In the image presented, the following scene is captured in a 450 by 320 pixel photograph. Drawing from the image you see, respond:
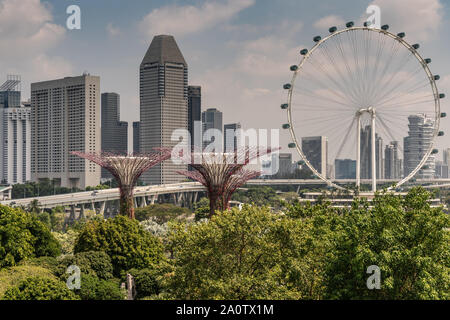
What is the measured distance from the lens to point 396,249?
18719mm

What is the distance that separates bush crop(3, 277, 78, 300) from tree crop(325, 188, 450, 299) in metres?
10.1

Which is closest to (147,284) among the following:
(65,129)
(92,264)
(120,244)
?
(92,264)

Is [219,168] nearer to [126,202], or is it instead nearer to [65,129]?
[126,202]

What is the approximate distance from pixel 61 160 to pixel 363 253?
6903 inches

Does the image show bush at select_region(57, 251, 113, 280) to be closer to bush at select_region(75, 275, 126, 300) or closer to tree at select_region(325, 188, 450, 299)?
bush at select_region(75, 275, 126, 300)

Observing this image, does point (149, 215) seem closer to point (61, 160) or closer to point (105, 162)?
point (105, 162)

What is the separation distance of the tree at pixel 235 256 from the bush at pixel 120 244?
14.1 metres

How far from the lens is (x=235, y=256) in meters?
20.8

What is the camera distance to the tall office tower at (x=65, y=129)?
571 ft

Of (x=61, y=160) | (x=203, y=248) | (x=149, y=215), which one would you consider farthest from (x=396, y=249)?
(x=61, y=160)

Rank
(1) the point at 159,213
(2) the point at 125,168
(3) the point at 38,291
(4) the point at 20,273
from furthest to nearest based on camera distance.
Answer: (1) the point at 159,213, (2) the point at 125,168, (4) the point at 20,273, (3) the point at 38,291

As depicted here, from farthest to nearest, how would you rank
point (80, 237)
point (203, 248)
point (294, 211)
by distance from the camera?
point (80, 237) < point (294, 211) < point (203, 248)

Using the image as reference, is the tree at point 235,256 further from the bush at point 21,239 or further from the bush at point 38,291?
the bush at point 21,239

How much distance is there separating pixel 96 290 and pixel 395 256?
16.0 meters
